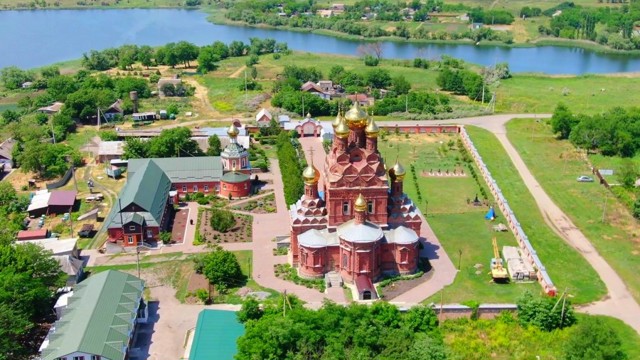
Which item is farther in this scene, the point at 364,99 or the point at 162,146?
the point at 364,99

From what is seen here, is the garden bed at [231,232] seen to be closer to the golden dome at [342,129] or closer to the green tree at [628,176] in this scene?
the golden dome at [342,129]

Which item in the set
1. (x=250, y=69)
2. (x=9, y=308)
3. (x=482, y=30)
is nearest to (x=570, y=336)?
(x=9, y=308)

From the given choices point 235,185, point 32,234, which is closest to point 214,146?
point 235,185

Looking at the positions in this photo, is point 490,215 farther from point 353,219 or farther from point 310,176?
point 310,176

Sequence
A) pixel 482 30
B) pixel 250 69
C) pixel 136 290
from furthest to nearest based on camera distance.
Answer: pixel 482 30, pixel 250 69, pixel 136 290

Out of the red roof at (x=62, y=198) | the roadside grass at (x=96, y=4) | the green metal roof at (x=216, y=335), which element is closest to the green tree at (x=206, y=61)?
the red roof at (x=62, y=198)

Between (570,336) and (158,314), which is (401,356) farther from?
(158,314)

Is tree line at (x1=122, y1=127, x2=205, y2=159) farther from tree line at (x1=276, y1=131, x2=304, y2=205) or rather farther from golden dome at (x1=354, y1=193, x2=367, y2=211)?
golden dome at (x1=354, y1=193, x2=367, y2=211)
